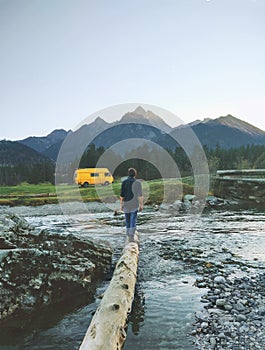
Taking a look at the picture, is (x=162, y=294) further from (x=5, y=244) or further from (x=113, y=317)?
(x=5, y=244)

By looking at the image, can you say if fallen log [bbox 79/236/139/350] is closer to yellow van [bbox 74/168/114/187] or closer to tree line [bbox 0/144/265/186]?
yellow van [bbox 74/168/114/187]

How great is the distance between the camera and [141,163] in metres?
77.3

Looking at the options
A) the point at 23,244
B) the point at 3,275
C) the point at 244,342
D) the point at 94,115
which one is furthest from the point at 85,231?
the point at 244,342

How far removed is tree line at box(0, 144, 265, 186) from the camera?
71.9 metres

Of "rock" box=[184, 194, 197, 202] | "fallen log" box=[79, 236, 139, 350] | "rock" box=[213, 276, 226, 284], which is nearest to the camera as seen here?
"fallen log" box=[79, 236, 139, 350]

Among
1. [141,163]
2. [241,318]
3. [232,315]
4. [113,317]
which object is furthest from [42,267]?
[141,163]

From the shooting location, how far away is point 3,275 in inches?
308

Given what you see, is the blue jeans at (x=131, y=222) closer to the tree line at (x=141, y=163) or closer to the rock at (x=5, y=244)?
the rock at (x=5, y=244)

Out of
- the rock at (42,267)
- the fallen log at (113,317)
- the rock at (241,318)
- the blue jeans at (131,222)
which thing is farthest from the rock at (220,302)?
the blue jeans at (131,222)

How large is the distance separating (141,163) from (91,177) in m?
19.4

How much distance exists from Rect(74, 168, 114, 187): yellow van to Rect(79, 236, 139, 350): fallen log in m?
52.0

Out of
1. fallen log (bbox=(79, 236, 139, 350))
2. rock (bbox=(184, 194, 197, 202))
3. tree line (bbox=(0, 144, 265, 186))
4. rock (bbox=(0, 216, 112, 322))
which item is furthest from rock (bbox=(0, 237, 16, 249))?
tree line (bbox=(0, 144, 265, 186))

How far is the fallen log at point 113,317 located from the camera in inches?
203

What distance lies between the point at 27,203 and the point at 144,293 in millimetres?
38884
